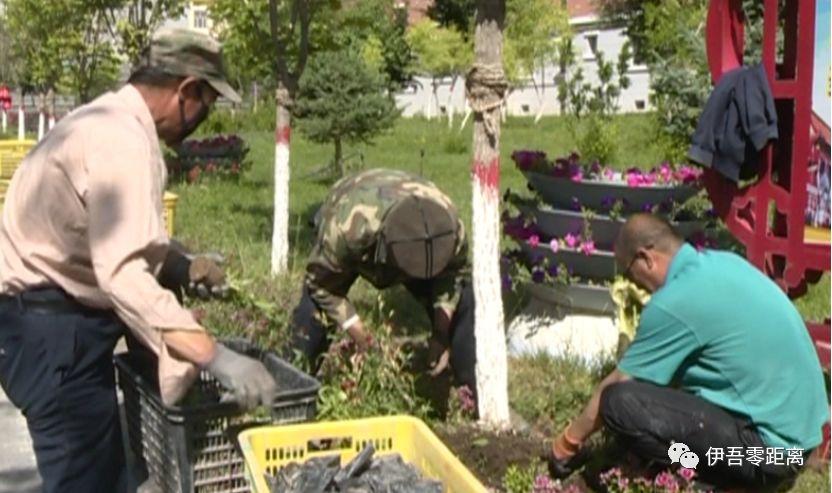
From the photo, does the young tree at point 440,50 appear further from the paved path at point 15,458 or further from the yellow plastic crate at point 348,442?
the yellow plastic crate at point 348,442

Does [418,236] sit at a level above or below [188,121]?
below

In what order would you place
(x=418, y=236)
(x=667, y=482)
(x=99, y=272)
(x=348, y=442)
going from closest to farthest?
(x=99, y=272)
(x=348, y=442)
(x=667, y=482)
(x=418, y=236)

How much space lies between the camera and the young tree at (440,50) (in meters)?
35.1

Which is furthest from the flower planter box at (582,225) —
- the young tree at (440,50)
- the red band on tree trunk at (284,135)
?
the young tree at (440,50)

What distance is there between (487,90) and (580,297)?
177 centimetres

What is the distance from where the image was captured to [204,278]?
4.02 metres

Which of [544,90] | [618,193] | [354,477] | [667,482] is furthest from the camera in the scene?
[544,90]

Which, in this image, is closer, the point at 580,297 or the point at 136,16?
the point at 580,297

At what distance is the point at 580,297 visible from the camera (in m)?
6.00

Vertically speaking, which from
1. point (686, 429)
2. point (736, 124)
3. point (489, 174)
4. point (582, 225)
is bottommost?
point (686, 429)

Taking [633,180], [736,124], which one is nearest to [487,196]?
[736,124]

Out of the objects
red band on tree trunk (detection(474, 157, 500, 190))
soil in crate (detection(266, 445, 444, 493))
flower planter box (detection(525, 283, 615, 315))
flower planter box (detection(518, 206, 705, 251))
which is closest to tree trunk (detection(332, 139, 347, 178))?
flower planter box (detection(518, 206, 705, 251))

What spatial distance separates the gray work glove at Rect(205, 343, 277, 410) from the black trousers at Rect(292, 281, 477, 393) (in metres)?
2.03

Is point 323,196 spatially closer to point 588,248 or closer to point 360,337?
point 588,248
